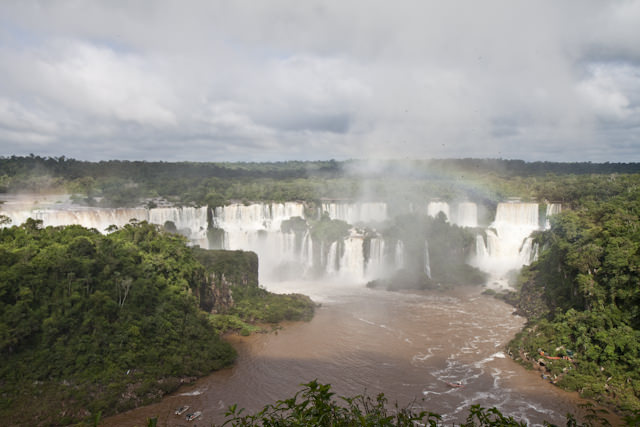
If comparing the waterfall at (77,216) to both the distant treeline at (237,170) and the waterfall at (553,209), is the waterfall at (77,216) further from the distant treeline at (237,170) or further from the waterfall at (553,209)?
the waterfall at (553,209)

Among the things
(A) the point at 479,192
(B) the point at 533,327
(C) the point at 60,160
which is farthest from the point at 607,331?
(C) the point at 60,160

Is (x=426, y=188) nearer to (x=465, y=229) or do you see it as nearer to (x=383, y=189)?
(x=383, y=189)

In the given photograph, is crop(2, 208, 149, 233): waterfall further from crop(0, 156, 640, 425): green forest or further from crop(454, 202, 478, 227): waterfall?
crop(454, 202, 478, 227): waterfall

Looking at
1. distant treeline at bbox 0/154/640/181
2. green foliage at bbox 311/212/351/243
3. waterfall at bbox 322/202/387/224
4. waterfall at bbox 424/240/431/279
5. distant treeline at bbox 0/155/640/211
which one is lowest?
waterfall at bbox 424/240/431/279

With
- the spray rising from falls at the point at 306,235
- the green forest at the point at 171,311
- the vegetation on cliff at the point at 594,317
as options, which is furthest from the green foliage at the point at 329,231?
the vegetation on cliff at the point at 594,317

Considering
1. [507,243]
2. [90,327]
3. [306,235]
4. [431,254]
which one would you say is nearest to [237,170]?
[306,235]

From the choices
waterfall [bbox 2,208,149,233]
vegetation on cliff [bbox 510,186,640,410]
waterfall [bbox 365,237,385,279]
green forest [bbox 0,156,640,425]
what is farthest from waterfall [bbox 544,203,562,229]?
waterfall [bbox 2,208,149,233]
